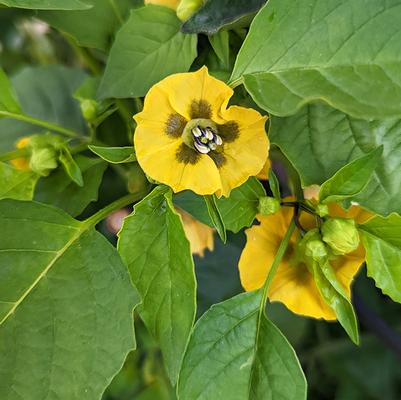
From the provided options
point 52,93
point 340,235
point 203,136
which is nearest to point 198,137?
point 203,136

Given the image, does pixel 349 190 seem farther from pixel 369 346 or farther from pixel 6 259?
pixel 369 346

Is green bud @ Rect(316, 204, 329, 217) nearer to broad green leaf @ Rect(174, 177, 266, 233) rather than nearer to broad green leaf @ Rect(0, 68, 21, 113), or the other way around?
broad green leaf @ Rect(174, 177, 266, 233)

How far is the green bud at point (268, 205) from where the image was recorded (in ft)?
1.55

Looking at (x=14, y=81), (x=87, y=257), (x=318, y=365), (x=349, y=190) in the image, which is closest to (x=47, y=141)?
(x=87, y=257)

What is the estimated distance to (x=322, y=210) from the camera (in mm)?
459

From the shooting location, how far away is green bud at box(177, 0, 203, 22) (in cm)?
48

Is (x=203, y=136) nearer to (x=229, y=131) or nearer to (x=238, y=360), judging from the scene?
(x=229, y=131)

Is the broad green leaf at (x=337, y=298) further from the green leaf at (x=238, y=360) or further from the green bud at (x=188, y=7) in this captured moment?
the green bud at (x=188, y=7)

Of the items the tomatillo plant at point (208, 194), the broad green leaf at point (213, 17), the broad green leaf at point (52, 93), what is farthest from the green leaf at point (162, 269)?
the broad green leaf at point (52, 93)

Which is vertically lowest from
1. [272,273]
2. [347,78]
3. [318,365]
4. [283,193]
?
[318,365]

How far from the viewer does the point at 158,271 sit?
44 centimetres

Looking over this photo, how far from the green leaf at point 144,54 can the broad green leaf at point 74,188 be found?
0.20ft

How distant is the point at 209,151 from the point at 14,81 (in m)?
0.54

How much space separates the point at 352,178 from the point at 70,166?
0.20 meters
